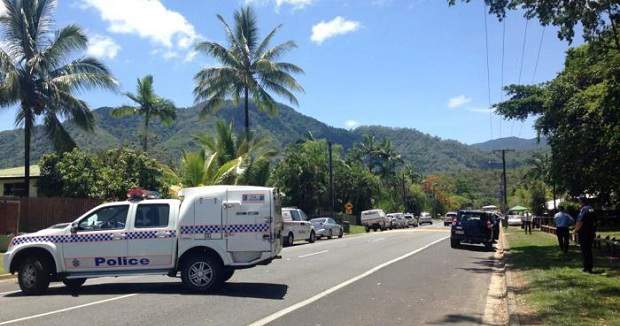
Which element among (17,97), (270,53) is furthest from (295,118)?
(17,97)

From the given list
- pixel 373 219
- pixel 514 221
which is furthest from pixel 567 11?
pixel 514 221

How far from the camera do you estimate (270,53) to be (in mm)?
37406

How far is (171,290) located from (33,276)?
9.09 feet

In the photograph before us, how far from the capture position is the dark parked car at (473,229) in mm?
26750

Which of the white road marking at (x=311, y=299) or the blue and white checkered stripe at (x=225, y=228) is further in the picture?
the blue and white checkered stripe at (x=225, y=228)

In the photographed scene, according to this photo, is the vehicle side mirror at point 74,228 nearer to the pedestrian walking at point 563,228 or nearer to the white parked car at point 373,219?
the pedestrian walking at point 563,228

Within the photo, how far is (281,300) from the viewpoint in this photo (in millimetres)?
11320

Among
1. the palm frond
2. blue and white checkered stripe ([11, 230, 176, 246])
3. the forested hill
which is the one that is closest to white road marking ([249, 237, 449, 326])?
blue and white checkered stripe ([11, 230, 176, 246])

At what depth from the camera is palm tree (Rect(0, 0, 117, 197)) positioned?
1108 inches

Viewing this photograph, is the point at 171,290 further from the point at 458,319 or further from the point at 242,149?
the point at 242,149

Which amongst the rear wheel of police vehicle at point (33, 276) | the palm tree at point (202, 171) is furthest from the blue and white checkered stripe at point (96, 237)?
the palm tree at point (202, 171)

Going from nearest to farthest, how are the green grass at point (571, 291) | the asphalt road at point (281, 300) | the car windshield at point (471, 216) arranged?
the green grass at point (571, 291) → the asphalt road at point (281, 300) → the car windshield at point (471, 216)

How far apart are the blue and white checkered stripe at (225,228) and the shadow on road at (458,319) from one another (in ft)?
14.2

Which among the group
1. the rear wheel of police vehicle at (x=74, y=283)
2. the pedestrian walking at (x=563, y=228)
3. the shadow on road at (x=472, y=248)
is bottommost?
the shadow on road at (x=472, y=248)
